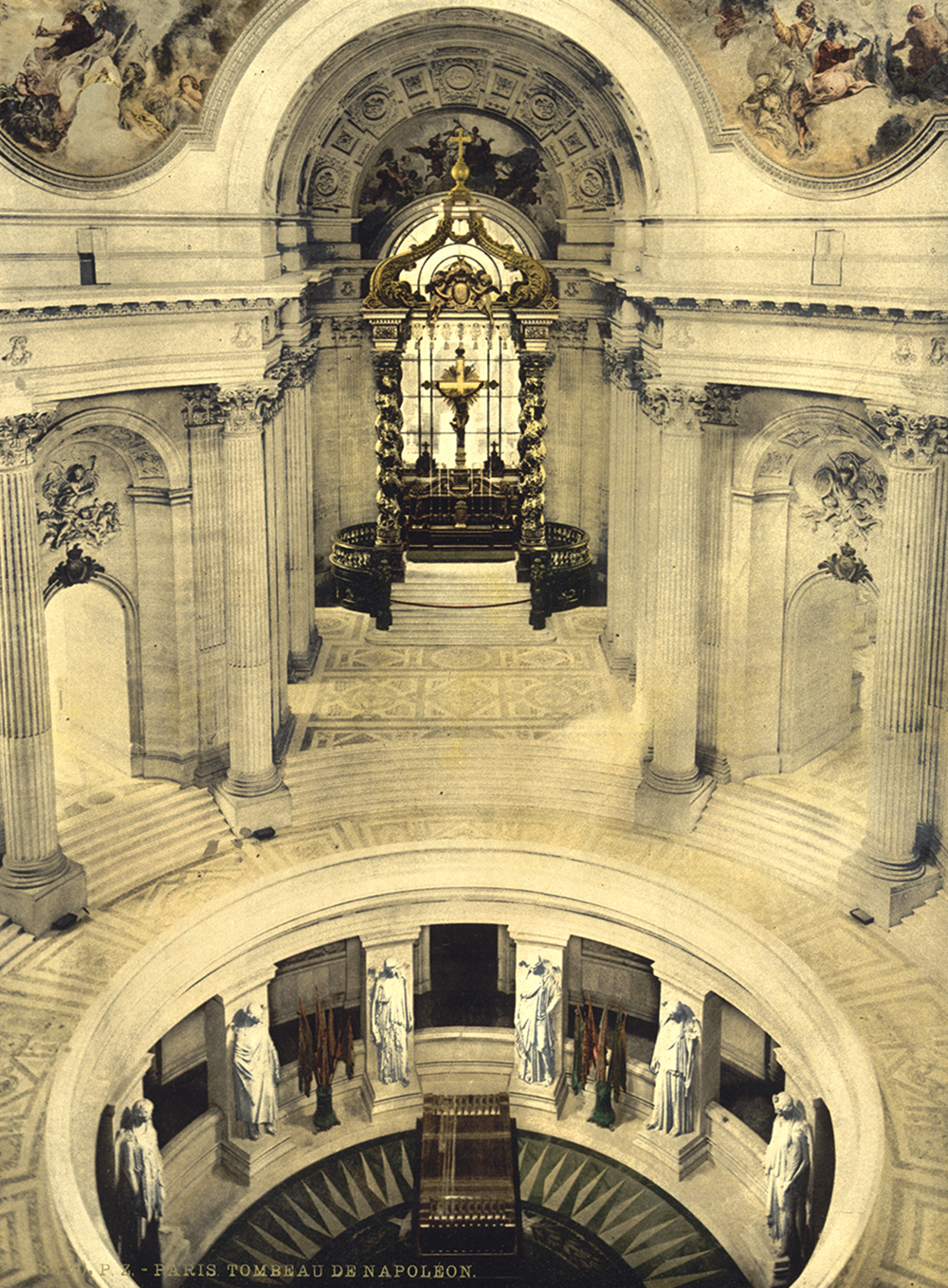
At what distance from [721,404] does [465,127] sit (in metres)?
11.3

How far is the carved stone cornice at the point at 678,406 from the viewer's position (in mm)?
22688

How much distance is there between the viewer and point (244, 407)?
23.0 meters

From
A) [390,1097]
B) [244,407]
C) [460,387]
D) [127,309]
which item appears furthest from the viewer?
[460,387]

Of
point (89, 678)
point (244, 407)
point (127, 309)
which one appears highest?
point (127, 309)

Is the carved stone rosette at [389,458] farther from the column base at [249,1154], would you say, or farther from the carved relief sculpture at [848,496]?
the column base at [249,1154]

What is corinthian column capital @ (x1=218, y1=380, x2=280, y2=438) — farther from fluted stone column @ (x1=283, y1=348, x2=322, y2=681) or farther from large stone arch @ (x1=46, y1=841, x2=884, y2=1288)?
large stone arch @ (x1=46, y1=841, x2=884, y2=1288)

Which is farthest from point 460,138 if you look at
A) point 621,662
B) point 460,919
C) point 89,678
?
point 460,919

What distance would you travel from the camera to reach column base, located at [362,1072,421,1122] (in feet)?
74.6

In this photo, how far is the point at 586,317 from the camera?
3212cm

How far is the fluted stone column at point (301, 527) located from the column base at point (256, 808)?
5096mm

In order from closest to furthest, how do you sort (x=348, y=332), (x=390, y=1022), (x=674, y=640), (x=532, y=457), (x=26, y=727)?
(x=26, y=727)
(x=390, y=1022)
(x=674, y=640)
(x=532, y=457)
(x=348, y=332)

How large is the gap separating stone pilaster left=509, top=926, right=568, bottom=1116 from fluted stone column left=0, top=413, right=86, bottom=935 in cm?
712

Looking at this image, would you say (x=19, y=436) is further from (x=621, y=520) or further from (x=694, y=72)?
(x=621, y=520)

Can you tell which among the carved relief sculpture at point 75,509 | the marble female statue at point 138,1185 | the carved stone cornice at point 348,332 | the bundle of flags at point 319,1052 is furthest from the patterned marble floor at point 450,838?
the carved stone cornice at point 348,332
